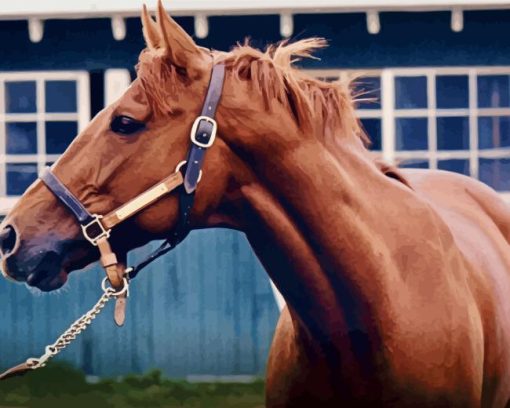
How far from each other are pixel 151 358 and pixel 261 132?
10.2 feet

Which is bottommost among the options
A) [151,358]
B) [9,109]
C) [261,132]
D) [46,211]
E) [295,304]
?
[151,358]

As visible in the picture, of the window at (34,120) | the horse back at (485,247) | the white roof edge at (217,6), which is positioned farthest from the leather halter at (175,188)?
the window at (34,120)

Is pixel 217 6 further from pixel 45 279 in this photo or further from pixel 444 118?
pixel 45 279

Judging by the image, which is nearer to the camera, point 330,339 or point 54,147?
point 330,339

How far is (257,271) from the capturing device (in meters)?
5.42

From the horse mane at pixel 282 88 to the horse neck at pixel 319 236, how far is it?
0.06 metres

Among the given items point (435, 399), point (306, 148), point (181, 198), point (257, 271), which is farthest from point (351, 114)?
point (257, 271)

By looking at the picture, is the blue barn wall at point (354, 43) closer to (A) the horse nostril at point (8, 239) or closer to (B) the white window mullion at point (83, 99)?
(B) the white window mullion at point (83, 99)

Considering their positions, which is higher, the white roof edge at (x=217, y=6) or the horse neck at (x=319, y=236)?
the white roof edge at (x=217, y=6)

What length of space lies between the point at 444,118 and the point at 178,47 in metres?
3.06

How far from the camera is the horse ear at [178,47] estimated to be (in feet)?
7.73

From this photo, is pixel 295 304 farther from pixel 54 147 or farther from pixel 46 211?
pixel 54 147

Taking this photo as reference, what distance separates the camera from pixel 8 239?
244 centimetres

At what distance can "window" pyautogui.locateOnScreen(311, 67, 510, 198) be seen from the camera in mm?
5215
